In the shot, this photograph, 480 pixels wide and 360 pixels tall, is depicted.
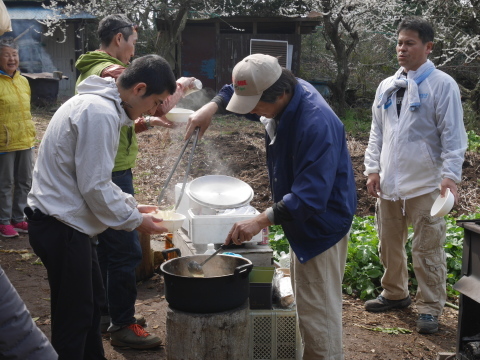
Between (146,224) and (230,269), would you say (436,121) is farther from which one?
(146,224)

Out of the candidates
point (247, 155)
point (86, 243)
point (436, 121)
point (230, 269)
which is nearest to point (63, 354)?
point (86, 243)

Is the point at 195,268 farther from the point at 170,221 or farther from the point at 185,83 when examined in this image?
the point at 185,83

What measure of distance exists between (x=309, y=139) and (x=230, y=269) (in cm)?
117

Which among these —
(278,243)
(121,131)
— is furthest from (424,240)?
(121,131)

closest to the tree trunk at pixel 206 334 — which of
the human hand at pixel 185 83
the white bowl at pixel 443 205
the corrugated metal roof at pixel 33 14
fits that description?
the white bowl at pixel 443 205

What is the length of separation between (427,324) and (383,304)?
55 cm

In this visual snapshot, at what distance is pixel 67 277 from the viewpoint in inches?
131

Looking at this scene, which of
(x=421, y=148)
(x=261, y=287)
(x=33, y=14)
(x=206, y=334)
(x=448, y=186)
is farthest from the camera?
(x=33, y=14)

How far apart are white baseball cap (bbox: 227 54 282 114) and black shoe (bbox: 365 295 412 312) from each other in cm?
283

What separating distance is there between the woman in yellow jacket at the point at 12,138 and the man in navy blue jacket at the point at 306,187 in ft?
14.2

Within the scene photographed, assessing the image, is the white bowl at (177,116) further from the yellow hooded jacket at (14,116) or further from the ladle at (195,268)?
the yellow hooded jacket at (14,116)

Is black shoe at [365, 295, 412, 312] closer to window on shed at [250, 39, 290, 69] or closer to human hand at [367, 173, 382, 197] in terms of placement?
human hand at [367, 173, 382, 197]

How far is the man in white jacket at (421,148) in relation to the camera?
15.9 ft

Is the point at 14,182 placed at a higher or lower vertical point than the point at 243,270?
lower
